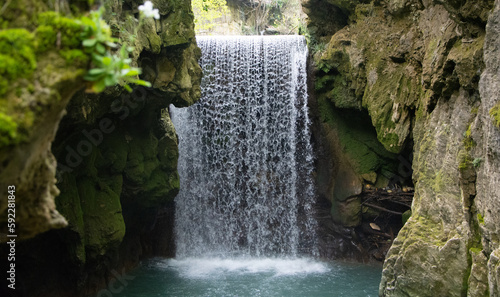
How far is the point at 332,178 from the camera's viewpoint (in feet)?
40.8

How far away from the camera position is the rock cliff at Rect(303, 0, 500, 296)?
5.19m

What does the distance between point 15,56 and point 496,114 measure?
4.72 m

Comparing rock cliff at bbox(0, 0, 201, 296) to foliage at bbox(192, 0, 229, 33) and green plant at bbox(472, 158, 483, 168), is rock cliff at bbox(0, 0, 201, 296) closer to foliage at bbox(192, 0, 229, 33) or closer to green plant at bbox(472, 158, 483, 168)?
green plant at bbox(472, 158, 483, 168)

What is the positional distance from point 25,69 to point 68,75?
0.70ft

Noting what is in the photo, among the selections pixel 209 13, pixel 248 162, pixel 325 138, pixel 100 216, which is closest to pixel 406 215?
pixel 325 138

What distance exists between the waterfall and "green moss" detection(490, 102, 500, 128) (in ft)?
26.2

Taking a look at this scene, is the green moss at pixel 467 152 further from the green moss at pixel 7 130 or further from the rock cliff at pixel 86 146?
the green moss at pixel 7 130

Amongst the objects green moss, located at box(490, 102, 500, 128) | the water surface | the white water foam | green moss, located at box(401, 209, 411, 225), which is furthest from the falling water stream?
green moss, located at box(490, 102, 500, 128)

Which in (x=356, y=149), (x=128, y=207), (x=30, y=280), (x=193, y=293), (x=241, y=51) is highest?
(x=241, y=51)

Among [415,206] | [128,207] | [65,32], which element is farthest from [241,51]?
[65,32]

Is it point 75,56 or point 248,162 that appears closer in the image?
point 75,56

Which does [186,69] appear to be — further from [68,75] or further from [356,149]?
[68,75]

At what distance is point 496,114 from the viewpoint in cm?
484

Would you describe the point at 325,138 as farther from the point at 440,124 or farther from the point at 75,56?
the point at 75,56
